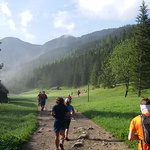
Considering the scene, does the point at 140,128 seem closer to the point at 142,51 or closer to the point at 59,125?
the point at 59,125

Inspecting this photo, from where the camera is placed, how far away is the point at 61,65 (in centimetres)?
19925

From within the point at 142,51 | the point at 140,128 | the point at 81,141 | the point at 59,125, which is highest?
the point at 142,51

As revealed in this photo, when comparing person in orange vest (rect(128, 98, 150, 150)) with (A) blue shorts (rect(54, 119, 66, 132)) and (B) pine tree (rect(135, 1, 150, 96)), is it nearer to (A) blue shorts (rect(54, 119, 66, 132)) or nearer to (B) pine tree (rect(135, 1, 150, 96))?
(A) blue shorts (rect(54, 119, 66, 132))

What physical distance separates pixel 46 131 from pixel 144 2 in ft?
133

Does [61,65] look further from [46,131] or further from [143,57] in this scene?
[46,131]

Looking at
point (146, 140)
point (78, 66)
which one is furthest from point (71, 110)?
point (78, 66)

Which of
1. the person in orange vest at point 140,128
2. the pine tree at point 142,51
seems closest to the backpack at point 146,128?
the person in orange vest at point 140,128

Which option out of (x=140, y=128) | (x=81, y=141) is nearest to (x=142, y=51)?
(x=81, y=141)

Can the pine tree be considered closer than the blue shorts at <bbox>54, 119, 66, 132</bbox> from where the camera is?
No

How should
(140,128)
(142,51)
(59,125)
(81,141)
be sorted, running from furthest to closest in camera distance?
(142,51), (81,141), (59,125), (140,128)

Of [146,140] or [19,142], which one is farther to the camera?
[19,142]

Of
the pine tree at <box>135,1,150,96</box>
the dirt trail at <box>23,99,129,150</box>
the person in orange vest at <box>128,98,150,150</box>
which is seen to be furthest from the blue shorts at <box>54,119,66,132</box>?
the pine tree at <box>135,1,150,96</box>

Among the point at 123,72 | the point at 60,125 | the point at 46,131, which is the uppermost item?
the point at 123,72

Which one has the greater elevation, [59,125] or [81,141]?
[59,125]
